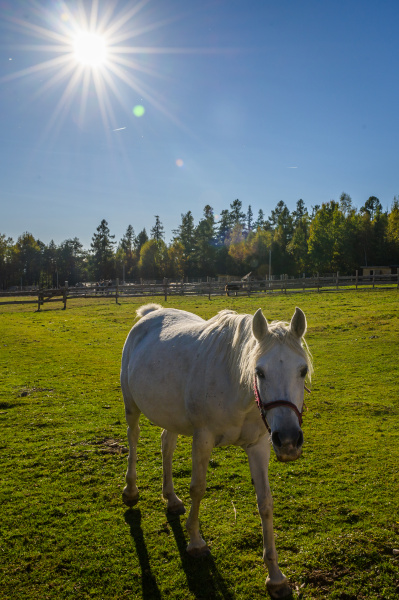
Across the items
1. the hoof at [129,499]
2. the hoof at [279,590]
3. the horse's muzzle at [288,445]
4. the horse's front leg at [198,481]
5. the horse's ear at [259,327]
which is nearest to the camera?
the horse's muzzle at [288,445]

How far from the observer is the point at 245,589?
2.67m

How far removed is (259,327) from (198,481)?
1.37 metres

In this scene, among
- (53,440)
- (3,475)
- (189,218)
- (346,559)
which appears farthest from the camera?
(189,218)

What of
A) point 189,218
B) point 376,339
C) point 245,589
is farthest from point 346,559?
point 189,218

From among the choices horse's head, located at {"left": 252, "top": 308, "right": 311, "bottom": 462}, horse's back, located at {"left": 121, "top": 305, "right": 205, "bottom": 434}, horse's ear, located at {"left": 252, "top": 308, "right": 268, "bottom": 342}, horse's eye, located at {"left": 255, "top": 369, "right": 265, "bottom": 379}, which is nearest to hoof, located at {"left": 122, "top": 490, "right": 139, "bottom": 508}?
horse's back, located at {"left": 121, "top": 305, "right": 205, "bottom": 434}

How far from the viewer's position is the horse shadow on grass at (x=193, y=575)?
265 centimetres

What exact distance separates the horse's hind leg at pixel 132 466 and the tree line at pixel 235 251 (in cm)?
5801

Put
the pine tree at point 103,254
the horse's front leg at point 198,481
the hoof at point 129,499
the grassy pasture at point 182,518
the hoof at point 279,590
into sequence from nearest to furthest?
the hoof at point 279,590, the grassy pasture at point 182,518, the horse's front leg at point 198,481, the hoof at point 129,499, the pine tree at point 103,254

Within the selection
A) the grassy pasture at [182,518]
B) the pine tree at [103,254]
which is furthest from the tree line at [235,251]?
the grassy pasture at [182,518]

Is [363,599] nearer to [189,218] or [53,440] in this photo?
[53,440]

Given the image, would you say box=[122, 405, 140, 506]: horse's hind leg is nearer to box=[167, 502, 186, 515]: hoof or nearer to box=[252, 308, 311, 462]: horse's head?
box=[167, 502, 186, 515]: hoof

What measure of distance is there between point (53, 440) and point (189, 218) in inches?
3015

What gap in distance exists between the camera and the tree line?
187ft

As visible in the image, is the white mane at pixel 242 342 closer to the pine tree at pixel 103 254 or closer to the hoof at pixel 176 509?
the hoof at pixel 176 509
